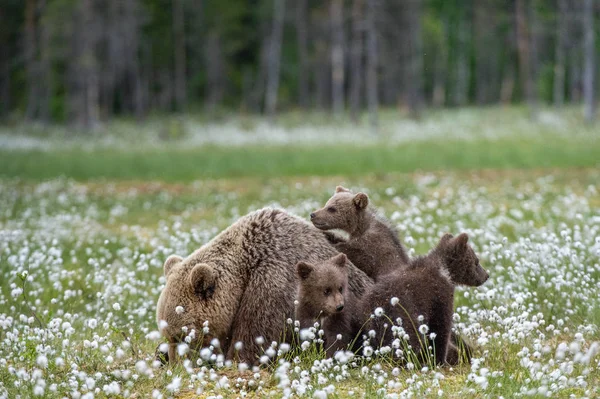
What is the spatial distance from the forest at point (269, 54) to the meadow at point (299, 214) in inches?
445

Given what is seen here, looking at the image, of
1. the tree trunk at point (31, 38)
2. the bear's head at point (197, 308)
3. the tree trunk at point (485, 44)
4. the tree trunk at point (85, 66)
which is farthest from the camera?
the tree trunk at point (485, 44)

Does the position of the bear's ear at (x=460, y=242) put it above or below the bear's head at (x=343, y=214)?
below

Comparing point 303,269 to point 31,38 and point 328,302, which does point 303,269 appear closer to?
point 328,302

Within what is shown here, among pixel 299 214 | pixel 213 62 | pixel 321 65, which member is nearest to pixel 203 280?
pixel 299 214

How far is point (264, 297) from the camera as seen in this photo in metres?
7.05

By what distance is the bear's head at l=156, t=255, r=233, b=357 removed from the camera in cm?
689

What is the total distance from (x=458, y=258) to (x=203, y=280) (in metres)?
2.64

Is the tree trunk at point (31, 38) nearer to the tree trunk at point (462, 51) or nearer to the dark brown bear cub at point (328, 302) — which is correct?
the tree trunk at point (462, 51)

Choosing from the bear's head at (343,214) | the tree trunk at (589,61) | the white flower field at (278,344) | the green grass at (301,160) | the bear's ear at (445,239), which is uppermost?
the tree trunk at (589,61)

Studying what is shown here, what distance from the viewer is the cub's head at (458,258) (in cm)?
741

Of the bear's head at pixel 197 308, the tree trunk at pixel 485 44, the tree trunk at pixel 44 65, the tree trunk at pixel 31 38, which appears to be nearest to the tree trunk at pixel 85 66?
the tree trunk at pixel 44 65

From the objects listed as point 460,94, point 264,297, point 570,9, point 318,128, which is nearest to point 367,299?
point 264,297

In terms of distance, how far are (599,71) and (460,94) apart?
627 inches

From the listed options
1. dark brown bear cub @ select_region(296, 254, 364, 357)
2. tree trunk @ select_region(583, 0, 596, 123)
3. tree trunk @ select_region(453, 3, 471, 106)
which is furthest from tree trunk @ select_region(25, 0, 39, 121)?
dark brown bear cub @ select_region(296, 254, 364, 357)
